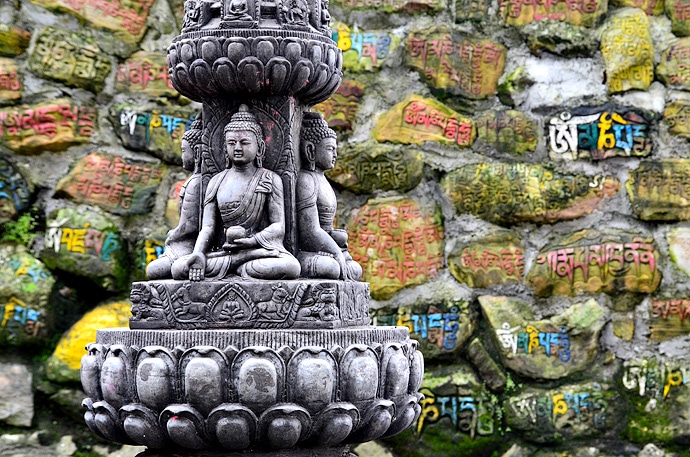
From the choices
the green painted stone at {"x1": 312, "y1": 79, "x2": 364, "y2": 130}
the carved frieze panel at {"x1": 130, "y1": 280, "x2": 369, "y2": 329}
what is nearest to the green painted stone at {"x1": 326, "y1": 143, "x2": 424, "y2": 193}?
the green painted stone at {"x1": 312, "y1": 79, "x2": 364, "y2": 130}

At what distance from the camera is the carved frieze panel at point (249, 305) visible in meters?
2.58

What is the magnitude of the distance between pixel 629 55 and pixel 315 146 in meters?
1.71

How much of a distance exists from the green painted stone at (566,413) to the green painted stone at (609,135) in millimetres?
871

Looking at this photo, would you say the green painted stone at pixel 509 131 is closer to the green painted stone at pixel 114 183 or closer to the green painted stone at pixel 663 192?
the green painted stone at pixel 663 192

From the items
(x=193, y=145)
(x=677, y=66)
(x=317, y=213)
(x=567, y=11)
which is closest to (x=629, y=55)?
(x=677, y=66)

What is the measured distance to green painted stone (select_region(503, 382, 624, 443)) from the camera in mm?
3965

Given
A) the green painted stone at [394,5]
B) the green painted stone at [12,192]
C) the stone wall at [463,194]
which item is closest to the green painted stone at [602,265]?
the stone wall at [463,194]

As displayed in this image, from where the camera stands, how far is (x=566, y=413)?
13.0 ft

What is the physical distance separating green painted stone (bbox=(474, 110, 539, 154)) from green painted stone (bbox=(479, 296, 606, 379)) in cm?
63

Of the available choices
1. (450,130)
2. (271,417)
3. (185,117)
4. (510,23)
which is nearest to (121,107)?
Result: (185,117)

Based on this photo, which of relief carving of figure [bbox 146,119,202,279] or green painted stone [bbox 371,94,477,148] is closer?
relief carving of figure [bbox 146,119,202,279]

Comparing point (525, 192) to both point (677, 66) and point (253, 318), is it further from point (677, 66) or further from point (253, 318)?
point (253, 318)

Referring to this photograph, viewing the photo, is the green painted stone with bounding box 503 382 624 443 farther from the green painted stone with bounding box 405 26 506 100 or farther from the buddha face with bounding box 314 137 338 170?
the buddha face with bounding box 314 137 338 170

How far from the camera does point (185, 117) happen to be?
13.5ft
